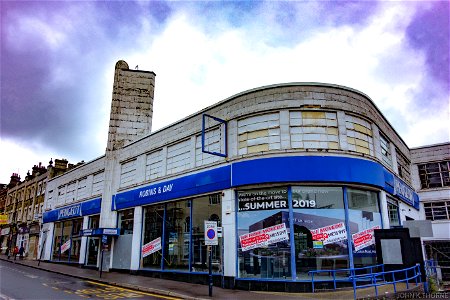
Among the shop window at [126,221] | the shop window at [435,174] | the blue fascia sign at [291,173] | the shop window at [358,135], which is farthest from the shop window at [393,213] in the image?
the shop window at [126,221]

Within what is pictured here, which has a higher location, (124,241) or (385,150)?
(385,150)

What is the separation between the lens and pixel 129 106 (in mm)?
26281

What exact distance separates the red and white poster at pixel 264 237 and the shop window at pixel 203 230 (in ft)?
4.99

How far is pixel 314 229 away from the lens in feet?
47.0

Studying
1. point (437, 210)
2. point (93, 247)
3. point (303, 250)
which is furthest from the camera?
point (93, 247)

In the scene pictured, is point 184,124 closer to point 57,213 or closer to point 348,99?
point 348,99

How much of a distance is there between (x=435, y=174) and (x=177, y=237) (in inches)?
760

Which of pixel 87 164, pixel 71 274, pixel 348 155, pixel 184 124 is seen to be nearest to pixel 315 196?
pixel 348 155

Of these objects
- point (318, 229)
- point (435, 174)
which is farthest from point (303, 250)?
point (435, 174)

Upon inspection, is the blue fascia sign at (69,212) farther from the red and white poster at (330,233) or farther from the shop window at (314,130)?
the red and white poster at (330,233)

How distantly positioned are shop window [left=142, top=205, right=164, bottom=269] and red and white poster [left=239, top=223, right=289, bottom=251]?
6.41 meters

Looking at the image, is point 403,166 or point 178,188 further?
point 403,166

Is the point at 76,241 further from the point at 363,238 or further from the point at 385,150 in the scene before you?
the point at 385,150

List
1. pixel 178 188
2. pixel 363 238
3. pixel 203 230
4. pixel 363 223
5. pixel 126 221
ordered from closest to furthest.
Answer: pixel 363 238 < pixel 363 223 < pixel 203 230 < pixel 178 188 < pixel 126 221
